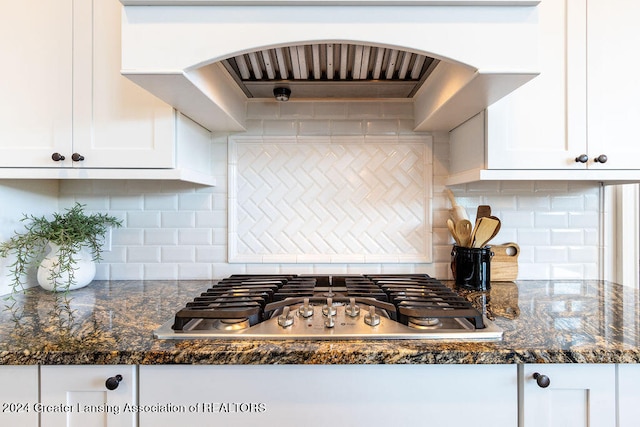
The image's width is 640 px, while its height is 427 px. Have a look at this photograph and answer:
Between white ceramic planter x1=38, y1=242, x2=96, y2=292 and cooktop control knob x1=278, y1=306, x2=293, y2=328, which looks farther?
white ceramic planter x1=38, y1=242, x2=96, y2=292

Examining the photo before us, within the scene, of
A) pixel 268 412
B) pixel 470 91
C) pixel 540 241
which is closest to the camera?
pixel 268 412

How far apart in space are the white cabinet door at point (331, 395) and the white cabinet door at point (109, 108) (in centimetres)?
71

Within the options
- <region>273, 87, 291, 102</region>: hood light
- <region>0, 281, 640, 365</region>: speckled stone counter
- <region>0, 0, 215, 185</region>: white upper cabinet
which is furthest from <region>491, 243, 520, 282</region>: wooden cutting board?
<region>0, 0, 215, 185</region>: white upper cabinet

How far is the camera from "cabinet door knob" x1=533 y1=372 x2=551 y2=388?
2.45 feet

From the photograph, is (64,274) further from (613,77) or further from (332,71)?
(613,77)

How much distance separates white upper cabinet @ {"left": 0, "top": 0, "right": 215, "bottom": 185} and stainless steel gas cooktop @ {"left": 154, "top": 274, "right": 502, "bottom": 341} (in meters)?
0.51

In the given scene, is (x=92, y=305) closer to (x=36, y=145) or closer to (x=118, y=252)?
(x=118, y=252)

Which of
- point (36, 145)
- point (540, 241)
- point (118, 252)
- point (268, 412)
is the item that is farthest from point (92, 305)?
point (540, 241)

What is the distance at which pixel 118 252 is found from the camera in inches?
58.6

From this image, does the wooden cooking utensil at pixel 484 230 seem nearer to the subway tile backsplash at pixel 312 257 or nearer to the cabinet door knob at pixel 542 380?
the subway tile backsplash at pixel 312 257

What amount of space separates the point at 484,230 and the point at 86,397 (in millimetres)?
1358

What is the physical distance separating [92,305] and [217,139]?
31.5 inches

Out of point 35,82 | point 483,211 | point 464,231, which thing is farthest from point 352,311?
point 35,82

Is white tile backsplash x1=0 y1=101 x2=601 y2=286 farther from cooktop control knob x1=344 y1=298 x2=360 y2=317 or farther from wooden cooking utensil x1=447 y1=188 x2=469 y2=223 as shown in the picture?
cooktop control knob x1=344 y1=298 x2=360 y2=317
